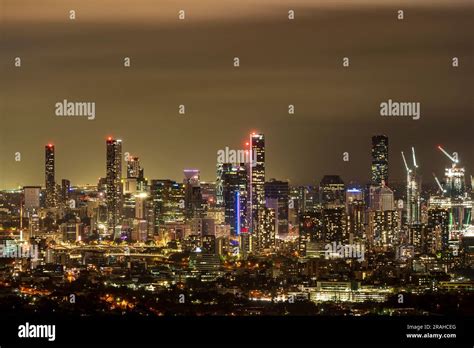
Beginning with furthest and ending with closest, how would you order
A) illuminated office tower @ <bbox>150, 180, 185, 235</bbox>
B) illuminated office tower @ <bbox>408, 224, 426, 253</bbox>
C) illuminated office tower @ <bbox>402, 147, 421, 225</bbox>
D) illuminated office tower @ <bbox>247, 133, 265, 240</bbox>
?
illuminated office tower @ <bbox>150, 180, 185, 235</bbox> < illuminated office tower @ <bbox>408, 224, 426, 253</bbox> < illuminated office tower @ <bbox>402, 147, 421, 225</bbox> < illuminated office tower @ <bbox>247, 133, 265, 240</bbox>

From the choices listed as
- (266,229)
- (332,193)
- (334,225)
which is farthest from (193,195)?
(332,193)

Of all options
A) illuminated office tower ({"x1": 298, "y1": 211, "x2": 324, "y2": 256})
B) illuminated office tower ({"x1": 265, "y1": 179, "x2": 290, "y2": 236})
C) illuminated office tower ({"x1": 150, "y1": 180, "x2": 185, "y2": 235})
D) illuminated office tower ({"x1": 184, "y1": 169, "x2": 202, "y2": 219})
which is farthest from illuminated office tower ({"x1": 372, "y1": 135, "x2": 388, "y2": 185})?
illuminated office tower ({"x1": 150, "y1": 180, "x2": 185, "y2": 235})

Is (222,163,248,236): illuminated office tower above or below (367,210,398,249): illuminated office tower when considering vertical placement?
above

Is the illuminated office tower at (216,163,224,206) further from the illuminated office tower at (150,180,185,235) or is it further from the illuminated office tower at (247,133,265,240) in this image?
the illuminated office tower at (150,180,185,235)

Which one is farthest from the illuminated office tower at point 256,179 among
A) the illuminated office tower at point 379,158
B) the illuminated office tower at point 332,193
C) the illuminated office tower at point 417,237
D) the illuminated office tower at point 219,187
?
the illuminated office tower at point 417,237

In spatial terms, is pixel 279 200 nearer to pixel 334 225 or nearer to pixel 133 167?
pixel 334 225

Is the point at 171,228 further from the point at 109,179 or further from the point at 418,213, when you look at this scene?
the point at 418,213

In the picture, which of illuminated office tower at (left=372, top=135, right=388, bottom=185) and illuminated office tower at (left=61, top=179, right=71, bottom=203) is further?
illuminated office tower at (left=61, top=179, right=71, bottom=203)
